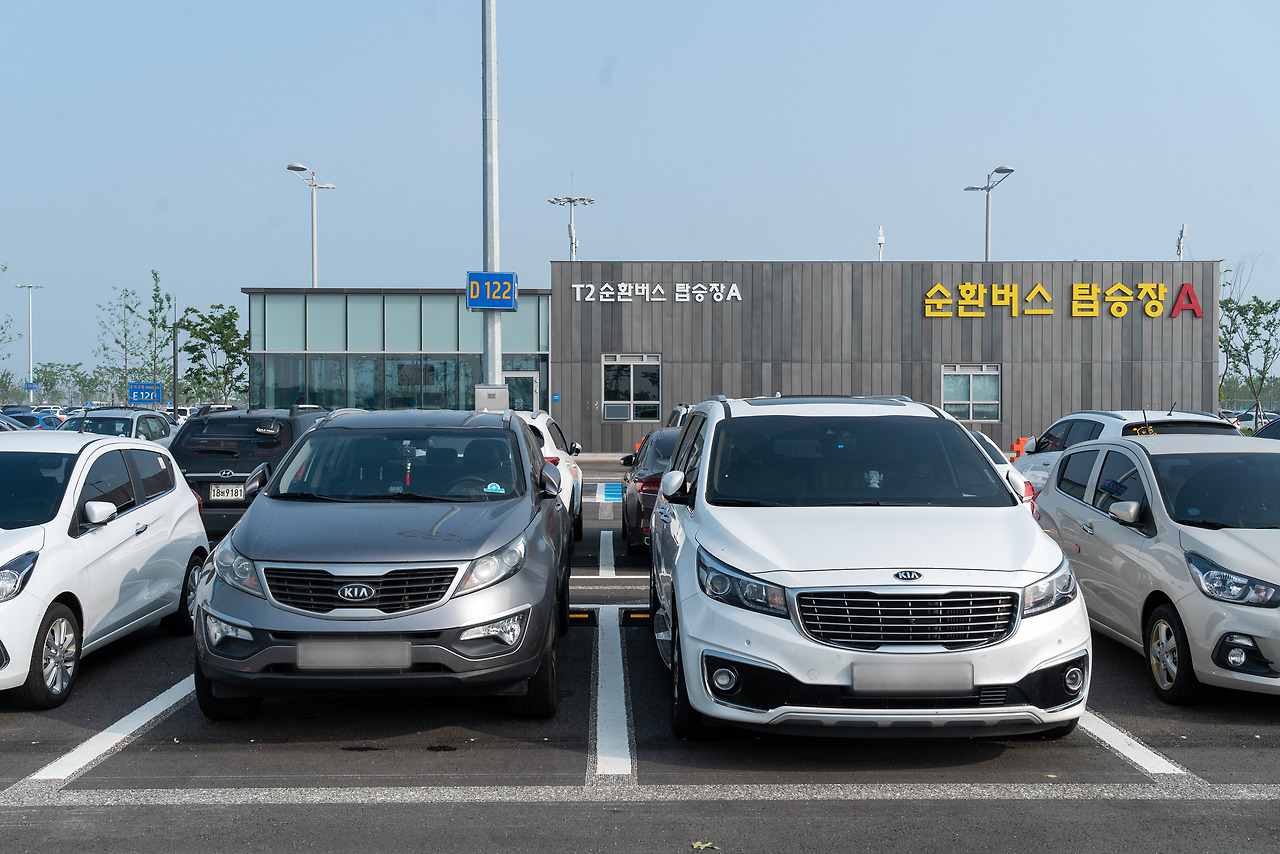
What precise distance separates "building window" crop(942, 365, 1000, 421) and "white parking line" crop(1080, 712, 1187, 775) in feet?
91.0

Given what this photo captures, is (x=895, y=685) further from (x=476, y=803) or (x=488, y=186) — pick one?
(x=488, y=186)

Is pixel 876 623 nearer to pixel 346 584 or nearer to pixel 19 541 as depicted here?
pixel 346 584

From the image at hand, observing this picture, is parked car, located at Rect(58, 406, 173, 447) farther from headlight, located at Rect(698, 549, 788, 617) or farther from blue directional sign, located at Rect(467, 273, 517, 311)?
headlight, located at Rect(698, 549, 788, 617)

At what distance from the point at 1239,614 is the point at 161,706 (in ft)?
19.8

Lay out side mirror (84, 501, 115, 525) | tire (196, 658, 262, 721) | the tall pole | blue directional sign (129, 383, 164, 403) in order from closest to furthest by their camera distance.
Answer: tire (196, 658, 262, 721)
side mirror (84, 501, 115, 525)
the tall pole
blue directional sign (129, 383, 164, 403)

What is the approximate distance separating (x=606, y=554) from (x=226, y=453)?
450 cm

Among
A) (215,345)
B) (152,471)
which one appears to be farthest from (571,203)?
(152,471)

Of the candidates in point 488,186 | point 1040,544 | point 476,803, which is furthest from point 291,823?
point 488,186

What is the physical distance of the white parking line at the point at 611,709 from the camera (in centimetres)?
517

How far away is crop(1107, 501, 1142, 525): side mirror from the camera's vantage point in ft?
21.7

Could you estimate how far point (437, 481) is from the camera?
6.69 metres

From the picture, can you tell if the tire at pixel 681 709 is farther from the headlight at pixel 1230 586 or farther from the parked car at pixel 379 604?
the headlight at pixel 1230 586

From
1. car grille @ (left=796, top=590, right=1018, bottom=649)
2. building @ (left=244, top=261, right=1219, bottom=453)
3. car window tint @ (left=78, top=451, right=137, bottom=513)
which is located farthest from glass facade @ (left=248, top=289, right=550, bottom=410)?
car grille @ (left=796, top=590, right=1018, bottom=649)

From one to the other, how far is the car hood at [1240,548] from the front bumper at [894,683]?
1.55m
